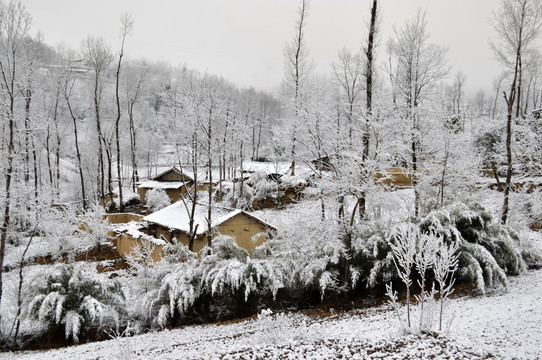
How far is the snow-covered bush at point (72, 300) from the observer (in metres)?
8.42

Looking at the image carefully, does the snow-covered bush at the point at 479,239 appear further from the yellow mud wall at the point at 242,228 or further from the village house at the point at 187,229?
the yellow mud wall at the point at 242,228

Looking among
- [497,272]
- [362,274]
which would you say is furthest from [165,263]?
[497,272]

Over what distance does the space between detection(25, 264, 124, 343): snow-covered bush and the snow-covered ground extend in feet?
4.06

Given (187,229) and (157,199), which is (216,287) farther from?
(157,199)

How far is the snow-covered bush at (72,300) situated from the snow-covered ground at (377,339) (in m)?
1.24

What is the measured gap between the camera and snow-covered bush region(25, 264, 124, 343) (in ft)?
27.6

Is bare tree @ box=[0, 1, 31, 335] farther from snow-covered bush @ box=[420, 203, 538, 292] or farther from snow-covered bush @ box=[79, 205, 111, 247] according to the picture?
snow-covered bush @ box=[420, 203, 538, 292]

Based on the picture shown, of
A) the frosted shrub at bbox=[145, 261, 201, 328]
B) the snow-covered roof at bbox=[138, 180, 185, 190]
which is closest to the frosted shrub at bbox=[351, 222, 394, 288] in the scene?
the frosted shrub at bbox=[145, 261, 201, 328]

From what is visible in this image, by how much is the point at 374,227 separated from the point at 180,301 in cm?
553

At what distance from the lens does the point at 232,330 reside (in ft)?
23.6

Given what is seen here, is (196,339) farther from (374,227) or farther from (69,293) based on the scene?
(374,227)

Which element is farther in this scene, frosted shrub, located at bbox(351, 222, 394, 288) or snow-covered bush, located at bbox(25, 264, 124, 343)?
snow-covered bush, located at bbox(25, 264, 124, 343)

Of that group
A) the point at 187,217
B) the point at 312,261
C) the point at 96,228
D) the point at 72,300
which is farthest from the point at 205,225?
the point at 312,261

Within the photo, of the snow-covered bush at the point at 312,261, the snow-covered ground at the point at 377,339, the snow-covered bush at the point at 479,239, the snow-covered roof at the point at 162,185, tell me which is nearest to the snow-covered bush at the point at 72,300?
the snow-covered ground at the point at 377,339
